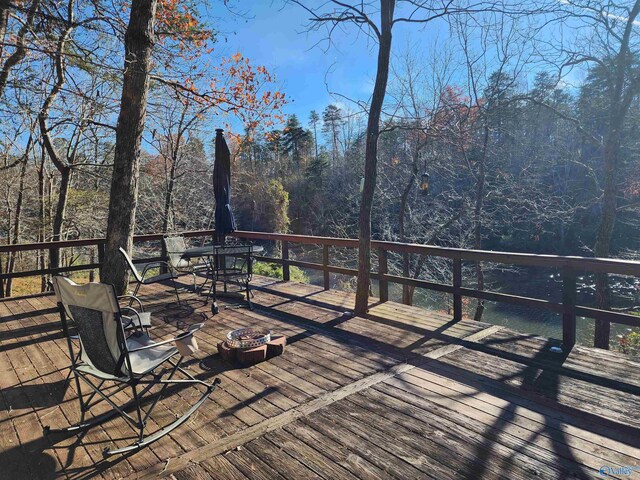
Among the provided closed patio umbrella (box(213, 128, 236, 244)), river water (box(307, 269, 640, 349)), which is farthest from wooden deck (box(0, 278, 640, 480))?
river water (box(307, 269, 640, 349))

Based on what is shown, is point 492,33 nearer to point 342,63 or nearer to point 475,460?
point 342,63

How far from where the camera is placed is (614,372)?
8.94 ft

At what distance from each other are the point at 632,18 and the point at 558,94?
253 cm

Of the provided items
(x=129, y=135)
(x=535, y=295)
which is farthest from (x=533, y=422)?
(x=535, y=295)

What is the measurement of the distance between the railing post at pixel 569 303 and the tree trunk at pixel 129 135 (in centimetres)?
480

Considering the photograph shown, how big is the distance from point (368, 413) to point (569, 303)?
2.03 m

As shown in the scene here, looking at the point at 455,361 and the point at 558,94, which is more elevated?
the point at 558,94

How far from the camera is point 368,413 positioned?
2240mm

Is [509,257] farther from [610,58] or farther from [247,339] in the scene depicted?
[610,58]

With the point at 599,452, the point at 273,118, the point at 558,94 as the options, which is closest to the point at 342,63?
the point at 599,452

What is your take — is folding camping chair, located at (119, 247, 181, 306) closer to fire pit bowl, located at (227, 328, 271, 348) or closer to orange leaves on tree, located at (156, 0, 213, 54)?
fire pit bowl, located at (227, 328, 271, 348)

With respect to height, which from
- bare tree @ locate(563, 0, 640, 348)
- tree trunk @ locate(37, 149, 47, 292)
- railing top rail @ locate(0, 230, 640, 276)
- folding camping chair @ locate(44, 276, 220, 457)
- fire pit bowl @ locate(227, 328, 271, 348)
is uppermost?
bare tree @ locate(563, 0, 640, 348)

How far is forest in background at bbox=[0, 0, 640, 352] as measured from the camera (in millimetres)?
6414

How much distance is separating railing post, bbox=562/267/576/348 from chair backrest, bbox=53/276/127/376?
3253 millimetres
